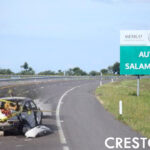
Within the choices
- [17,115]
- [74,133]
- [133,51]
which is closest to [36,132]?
[17,115]

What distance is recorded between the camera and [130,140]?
15.2 metres

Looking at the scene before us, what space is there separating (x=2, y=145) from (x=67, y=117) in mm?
8624

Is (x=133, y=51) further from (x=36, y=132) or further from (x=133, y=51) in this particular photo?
(x=36, y=132)

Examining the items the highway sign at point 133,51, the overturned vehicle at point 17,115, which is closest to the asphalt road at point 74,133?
the overturned vehicle at point 17,115

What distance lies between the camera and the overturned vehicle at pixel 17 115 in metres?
15.5

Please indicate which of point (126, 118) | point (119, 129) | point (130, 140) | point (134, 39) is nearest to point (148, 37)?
point (134, 39)

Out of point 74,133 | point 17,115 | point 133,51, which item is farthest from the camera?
point 133,51

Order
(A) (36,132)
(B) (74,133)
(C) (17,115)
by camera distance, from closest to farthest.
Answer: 1. (A) (36,132)
2. (C) (17,115)
3. (B) (74,133)

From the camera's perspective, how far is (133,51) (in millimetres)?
37281

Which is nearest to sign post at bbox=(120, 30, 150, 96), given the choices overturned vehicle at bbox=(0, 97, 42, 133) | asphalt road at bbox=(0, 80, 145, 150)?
asphalt road at bbox=(0, 80, 145, 150)

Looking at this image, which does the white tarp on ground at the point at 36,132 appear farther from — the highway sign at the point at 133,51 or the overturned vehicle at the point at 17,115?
the highway sign at the point at 133,51

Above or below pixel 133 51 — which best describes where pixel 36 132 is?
below

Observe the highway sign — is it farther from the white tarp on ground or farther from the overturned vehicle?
the white tarp on ground

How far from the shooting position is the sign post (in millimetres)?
37156
